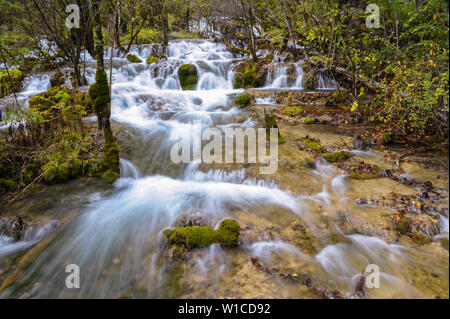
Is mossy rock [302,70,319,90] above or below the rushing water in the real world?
above

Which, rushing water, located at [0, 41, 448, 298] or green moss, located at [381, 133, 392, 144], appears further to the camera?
green moss, located at [381, 133, 392, 144]

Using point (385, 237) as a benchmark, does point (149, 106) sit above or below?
above

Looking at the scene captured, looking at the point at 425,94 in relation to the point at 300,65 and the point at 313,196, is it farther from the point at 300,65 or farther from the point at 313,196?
the point at 300,65

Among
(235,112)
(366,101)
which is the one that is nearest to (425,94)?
(366,101)

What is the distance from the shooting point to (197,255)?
11.9ft

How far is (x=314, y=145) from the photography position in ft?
21.8

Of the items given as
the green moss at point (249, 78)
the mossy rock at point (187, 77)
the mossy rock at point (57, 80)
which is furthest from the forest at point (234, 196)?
the mossy rock at point (187, 77)

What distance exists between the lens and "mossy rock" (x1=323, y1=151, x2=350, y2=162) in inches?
235

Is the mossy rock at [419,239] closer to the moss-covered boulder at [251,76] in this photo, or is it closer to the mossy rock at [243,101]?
the mossy rock at [243,101]

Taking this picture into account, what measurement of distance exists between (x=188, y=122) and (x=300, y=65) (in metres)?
7.71

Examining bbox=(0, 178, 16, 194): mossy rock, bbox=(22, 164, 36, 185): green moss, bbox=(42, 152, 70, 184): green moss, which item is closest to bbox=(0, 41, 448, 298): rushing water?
bbox=(42, 152, 70, 184): green moss

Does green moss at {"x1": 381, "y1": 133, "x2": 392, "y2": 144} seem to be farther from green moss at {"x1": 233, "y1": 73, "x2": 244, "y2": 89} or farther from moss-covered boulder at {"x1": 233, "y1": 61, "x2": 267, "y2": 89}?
green moss at {"x1": 233, "y1": 73, "x2": 244, "y2": 89}

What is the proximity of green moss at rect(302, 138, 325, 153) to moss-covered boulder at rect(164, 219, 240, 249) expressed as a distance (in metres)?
3.70

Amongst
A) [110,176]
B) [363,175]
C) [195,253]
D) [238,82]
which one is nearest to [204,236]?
[195,253]
